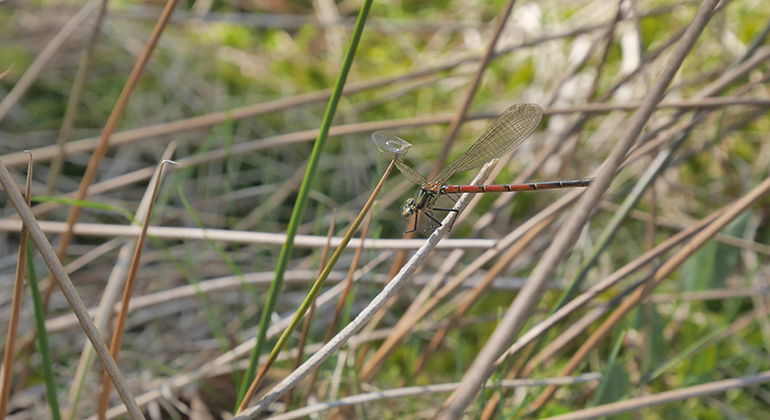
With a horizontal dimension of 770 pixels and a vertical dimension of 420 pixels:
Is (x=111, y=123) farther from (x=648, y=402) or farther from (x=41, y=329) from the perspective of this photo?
(x=648, y=402)

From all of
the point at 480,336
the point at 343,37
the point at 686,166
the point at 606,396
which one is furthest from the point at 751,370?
the point at 343,37

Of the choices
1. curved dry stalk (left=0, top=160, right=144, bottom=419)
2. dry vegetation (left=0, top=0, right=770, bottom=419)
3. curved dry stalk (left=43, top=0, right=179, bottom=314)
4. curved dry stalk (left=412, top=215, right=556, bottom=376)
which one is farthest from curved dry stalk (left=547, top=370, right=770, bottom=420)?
curved dry stalk (left=43, top=0, right=179, bottom=314)

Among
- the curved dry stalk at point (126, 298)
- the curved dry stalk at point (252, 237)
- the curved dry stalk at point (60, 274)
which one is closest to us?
the curved dry stalk at point (60, 274)

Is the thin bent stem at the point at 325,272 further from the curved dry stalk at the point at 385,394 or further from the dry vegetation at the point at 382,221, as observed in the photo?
the curved dry stalk at the point at 385,394

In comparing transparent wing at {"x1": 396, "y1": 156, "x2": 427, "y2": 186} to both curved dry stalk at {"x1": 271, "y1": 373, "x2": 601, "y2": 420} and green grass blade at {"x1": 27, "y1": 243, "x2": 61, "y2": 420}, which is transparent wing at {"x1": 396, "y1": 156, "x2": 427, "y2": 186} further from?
green grass blade at {"x1": 27, "y1": 243, "x2": 61, "y2": 420}

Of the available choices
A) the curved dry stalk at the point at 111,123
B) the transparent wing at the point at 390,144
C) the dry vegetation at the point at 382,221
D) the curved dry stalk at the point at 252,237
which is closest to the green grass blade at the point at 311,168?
the dry vegetation at the point at 382,221

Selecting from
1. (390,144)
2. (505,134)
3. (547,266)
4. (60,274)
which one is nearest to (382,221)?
(505,134)

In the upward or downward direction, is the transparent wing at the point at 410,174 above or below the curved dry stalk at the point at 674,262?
above
